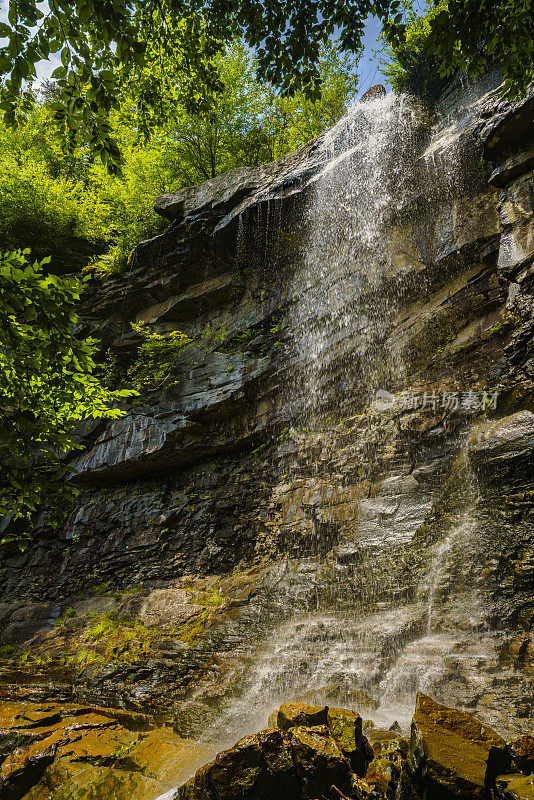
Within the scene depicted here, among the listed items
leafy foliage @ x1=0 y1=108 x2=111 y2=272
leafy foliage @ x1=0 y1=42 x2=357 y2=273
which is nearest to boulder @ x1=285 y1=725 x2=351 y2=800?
leafy foliage @ x1=0 y1=42 x2=357 y2=273

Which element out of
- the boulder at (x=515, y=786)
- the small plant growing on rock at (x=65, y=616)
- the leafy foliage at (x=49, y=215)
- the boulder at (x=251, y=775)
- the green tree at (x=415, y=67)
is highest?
the green tree at (x=415, y=67)

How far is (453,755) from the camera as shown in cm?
256

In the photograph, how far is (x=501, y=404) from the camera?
650 cm

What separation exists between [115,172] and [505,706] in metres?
5.56

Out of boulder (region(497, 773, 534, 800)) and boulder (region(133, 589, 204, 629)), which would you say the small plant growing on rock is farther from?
boulder (region(497, 773, 534, 800))

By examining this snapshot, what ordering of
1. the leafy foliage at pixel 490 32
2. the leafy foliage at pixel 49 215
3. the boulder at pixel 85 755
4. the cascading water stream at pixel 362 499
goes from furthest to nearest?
the leafy foliage at pixel 49 215, the cascading water stream at pixel 362 499, the boulder at pixel 85 755, the leafy foliage at pixel 490 32

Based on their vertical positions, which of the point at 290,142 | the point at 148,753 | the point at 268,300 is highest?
the point at 290,142

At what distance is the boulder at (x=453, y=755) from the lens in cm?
240

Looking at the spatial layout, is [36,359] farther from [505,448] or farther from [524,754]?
[505,448]

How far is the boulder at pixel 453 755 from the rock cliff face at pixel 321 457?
4.38ft

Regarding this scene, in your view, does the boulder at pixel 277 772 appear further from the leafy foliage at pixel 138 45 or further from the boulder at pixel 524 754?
the leafy foliage at pixel 138 45

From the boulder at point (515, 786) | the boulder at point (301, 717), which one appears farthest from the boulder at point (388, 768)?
the boulder at point (515, 786)

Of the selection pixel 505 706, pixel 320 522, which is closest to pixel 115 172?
pixel 505 706

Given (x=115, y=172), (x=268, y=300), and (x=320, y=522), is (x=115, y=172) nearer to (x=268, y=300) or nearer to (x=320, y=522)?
(x=320, y=522)
